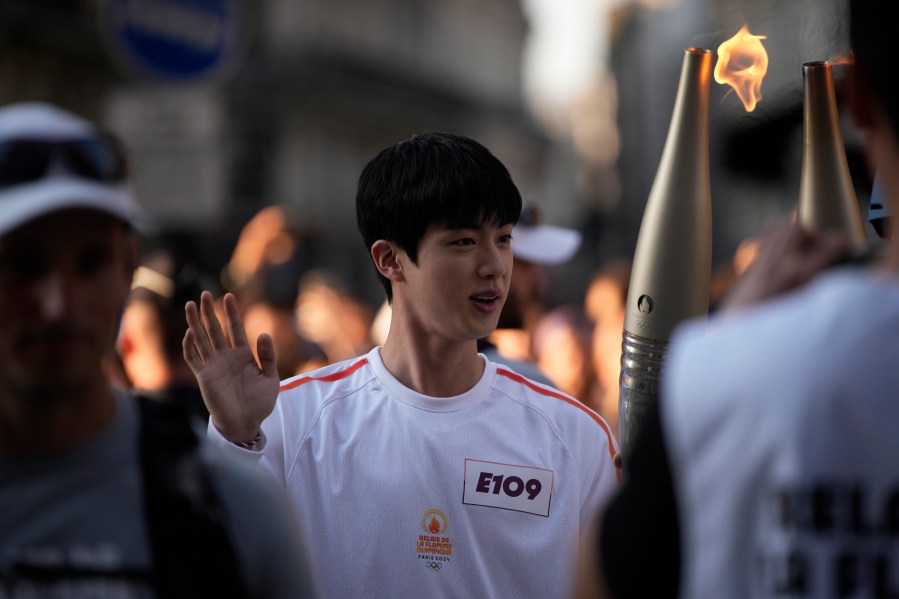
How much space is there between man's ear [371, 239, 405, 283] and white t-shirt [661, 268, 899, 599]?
2.04m

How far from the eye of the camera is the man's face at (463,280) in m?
3.47

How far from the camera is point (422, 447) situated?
3354mm

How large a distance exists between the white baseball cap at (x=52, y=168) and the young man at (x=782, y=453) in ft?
3.03

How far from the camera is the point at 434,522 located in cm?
326

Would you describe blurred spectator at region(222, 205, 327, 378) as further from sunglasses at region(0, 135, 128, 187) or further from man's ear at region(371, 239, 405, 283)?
sunglasses at region(0, 135, 128, 187)

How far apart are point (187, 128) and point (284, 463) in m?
3.80

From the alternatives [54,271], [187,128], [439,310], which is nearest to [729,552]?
[54,271]

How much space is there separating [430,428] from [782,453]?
1861 millimetres

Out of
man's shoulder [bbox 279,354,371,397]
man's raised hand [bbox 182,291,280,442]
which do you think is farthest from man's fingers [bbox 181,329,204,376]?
man's shoulder [bbox 279,354,371,397]

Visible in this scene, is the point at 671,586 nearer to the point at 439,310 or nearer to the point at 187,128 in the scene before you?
the point at 439,310

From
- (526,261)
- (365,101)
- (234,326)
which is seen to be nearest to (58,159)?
(234,326)

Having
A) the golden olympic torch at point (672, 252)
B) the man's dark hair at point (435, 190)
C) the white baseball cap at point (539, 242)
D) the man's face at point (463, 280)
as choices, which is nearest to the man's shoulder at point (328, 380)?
the man's face at point (463, 280)

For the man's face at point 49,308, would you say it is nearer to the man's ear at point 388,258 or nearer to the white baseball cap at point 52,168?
the white baseball cap at point 52,168

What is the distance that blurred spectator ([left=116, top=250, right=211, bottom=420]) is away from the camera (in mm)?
5312
